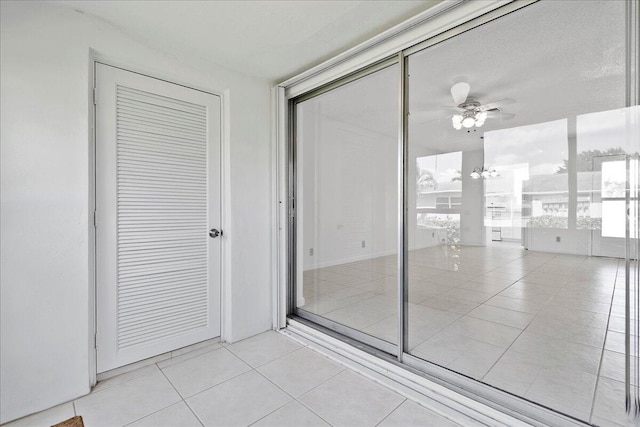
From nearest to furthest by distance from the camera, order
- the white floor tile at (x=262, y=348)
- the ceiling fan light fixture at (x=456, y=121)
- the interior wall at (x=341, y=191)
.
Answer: the ceiling fan light fixture at (x=456, y=121) < the white floor tile at (x=262, y=348) < the interior wall at (x=341, y=191)

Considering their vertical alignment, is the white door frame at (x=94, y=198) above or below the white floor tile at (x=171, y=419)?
above

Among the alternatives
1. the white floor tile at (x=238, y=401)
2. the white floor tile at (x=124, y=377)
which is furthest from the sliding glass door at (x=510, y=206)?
the white floor tile at (x=124, y=377)

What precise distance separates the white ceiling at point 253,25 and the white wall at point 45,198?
0.70ft

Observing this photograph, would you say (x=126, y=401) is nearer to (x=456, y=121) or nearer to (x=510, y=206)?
(x=510, y=206)

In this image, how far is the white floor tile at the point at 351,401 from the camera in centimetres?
168

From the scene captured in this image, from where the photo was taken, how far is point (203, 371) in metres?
2.17

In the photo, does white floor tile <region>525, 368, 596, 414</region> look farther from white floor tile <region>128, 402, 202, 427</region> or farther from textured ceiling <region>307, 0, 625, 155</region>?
white floor tile <region>128, 402, 202, 427</region>

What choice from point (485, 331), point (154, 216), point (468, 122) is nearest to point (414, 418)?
point (485, 331)

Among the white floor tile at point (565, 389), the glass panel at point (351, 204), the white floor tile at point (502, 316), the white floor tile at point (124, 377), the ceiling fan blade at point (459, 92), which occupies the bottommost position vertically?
the white floor tile at point (124, 377)

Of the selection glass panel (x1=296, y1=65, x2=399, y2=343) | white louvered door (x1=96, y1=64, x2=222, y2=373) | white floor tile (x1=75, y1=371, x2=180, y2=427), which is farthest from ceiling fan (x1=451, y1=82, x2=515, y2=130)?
white floor tile (x1=75, y1=371, x2=180, y2=427)

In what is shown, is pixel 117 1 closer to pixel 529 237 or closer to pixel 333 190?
pixel 333 190

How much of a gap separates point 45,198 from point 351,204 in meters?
2.24

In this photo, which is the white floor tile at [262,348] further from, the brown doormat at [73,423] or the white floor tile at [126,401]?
the brown doormat at [73,423]

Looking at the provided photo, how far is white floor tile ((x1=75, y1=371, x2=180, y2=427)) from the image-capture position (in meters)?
1.68
